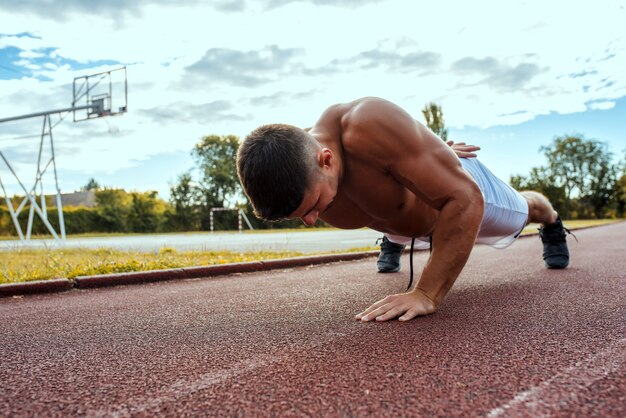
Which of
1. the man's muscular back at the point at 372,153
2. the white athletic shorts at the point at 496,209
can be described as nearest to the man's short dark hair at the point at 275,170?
the man's muscular back at the point at 372,153

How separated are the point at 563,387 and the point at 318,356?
2.28 ft

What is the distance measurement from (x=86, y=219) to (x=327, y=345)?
28.9 metres

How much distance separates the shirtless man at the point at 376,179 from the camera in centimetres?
181

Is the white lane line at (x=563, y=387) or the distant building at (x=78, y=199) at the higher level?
the distant building at (x=78, y=199)

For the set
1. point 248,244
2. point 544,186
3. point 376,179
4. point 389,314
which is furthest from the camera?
point 544,186

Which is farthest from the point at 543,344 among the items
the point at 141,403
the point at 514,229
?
the point at 514,229

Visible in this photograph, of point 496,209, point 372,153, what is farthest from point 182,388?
point 496,209

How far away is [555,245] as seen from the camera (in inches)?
150

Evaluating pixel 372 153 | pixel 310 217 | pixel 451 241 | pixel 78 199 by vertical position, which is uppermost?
pixel 78 199

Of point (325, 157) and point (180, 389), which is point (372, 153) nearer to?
point (325, 157)

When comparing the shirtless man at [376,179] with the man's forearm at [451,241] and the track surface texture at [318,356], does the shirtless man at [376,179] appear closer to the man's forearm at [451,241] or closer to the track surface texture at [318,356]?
the man's forearm at [451,241]

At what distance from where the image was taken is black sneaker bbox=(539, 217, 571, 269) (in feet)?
12.3

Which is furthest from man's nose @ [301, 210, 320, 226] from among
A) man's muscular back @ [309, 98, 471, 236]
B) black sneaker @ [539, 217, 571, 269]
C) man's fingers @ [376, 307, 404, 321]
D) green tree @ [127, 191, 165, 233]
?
green tree @ [127, 191, 165, 233]

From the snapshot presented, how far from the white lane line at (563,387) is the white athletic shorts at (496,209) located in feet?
4.67
